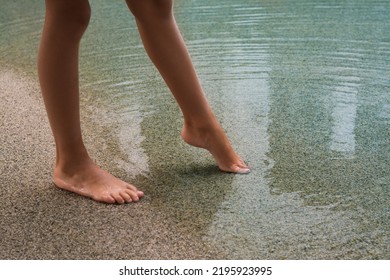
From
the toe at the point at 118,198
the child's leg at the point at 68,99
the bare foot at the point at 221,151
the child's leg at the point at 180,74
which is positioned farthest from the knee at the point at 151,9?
the toe at the point at 118,198

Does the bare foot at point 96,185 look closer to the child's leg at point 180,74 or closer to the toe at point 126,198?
the toe at point 126,198

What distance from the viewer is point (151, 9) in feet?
4.48

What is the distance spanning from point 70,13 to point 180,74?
27 cm

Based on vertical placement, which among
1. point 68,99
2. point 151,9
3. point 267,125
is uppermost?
point 151,9

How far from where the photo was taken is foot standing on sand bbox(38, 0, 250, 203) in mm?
1313

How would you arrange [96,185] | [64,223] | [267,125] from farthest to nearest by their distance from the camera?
[267,125], [96,185], [64,223]

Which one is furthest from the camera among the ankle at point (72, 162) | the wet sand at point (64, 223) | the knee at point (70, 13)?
the ankle at point (72, 162)

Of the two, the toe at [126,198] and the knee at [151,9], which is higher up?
the knee at [151,9]

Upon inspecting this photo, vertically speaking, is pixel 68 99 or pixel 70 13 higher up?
A: pixel 70 13

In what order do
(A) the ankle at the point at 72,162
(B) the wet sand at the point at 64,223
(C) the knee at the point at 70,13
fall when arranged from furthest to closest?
(A) the ankle at the point at 72,162, (C) the knee at the point at 70,13, (B) the wet sand at the point at 64,223

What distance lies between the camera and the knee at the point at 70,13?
50.4 inches

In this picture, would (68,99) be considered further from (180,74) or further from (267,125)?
(267,125)

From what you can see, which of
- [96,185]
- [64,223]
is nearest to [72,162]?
[96,185]
